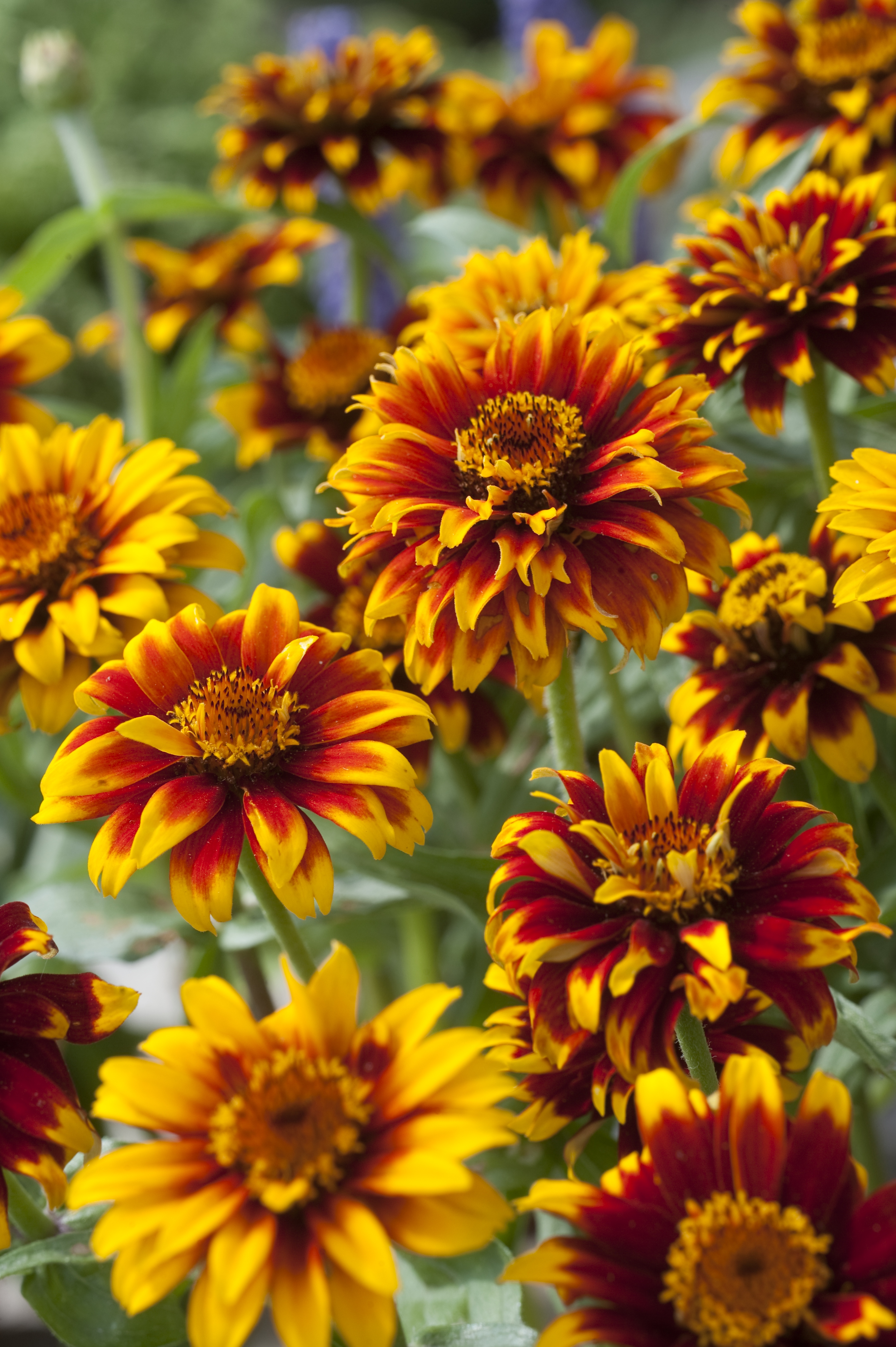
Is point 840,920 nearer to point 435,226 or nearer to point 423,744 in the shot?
point 423,744

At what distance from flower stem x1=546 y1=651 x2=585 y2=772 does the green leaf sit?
0.18m

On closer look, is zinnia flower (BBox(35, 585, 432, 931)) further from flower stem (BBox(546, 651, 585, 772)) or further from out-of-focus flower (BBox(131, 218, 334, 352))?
out-of-focus flower (BBox(131, 218, 334, 352))

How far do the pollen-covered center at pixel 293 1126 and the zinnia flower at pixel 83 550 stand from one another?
16 centimetres

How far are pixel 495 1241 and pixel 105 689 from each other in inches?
6.9

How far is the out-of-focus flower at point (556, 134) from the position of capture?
25.5 inches

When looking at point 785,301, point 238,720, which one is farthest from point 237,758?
point 785,301

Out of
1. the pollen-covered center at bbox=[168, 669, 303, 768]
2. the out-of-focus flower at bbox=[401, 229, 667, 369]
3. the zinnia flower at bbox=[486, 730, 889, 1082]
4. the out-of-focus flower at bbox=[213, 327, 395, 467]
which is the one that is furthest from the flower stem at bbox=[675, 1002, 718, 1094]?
the out-of-focus flower at bbox=[213, 327, 395, 467]

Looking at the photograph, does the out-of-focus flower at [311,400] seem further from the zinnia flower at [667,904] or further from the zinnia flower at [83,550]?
the zinnia flower at [667,904]

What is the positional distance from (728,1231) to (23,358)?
43 centimetres

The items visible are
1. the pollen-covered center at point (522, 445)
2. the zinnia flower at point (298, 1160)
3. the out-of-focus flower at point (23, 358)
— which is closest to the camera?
the zinnia flower at point (298, 1160)

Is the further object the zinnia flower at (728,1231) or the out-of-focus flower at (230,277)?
the out-of-focus flower at (230,277)

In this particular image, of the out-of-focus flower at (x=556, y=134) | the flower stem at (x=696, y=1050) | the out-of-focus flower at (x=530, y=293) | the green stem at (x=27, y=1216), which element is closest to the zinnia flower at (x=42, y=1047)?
the green stem at (x=27, y=1216)

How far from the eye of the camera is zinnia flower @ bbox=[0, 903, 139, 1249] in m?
0.28

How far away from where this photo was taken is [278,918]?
0.32 m
